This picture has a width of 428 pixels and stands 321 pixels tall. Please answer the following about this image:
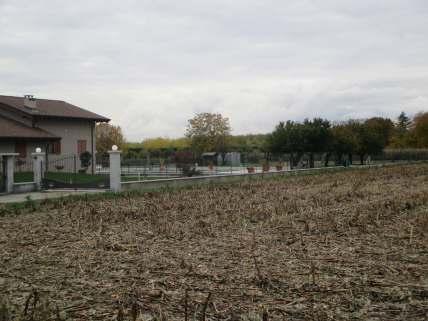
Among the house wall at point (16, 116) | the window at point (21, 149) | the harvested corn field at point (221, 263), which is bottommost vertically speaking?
the harvested corn field at point (221, 263)

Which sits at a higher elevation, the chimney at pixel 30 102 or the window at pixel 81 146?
the chimney at pixel 30 102

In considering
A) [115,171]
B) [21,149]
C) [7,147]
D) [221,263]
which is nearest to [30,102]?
[21,149]

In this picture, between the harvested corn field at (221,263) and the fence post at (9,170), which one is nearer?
the harvested corn field at (221,263)

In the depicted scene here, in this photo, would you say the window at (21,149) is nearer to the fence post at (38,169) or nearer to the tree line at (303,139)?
the fence post at (38,169)

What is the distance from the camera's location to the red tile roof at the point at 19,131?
31236 mm

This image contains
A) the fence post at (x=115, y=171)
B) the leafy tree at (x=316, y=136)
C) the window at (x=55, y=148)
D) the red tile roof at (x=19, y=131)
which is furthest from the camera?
the leafy tree at (x=316, y=136)

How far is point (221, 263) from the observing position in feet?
26.9

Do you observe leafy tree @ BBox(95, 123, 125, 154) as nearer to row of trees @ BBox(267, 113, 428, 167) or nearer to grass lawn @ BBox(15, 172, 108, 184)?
row of trees @ BBox(267, 113, 428, 167)

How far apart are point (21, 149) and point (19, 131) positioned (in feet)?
3.61

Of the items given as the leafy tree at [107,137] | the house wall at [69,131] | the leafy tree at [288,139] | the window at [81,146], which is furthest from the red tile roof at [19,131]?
the leafy tree at [107,137]

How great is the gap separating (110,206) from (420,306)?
1283 cm

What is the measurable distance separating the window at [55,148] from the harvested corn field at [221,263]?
21067 millimetres

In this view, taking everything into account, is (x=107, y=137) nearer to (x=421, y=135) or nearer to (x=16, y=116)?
(x=16, y=116)

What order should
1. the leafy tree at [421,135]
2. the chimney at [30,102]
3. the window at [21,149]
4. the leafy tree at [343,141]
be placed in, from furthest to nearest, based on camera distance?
the leafy tree at [421,135] < the leafy tree at [343,141] < the chimney at [30,102] < the window at [21,149]
